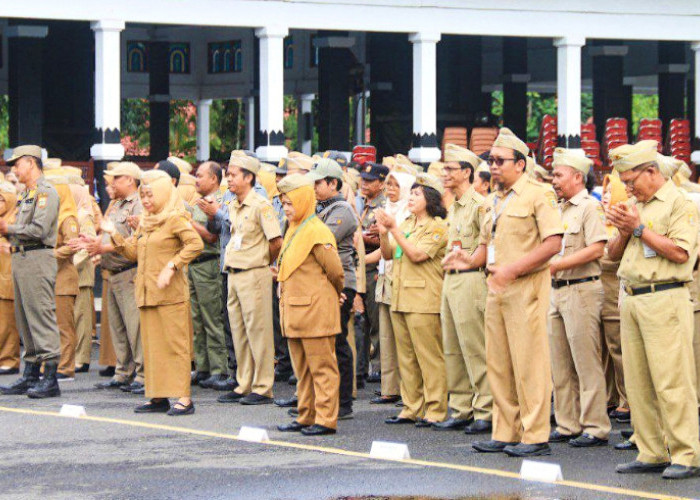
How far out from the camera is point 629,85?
3425cm

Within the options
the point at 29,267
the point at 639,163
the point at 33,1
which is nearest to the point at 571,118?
the point at 33,1

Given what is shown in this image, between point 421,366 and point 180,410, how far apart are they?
1879 millimetres

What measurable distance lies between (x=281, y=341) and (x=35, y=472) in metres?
5.02

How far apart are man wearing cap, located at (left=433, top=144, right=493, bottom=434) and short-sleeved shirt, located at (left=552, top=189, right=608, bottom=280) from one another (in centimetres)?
73

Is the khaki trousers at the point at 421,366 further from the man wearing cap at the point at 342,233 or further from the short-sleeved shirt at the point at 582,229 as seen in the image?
the short-sleeved shirt at the point at 582,229

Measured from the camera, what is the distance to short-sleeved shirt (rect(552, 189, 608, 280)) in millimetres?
9680

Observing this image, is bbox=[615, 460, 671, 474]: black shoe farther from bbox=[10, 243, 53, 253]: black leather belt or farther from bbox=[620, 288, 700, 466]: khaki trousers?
bbox=[10, 243, 53, 253]: black leather belt

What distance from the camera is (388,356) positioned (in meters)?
11.8

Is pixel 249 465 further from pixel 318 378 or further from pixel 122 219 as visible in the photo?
pixel 122 219

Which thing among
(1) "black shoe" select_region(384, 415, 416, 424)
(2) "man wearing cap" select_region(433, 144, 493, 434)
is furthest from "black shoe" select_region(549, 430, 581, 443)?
(1) "black shoe" select_region(384, 415, 416, 424)

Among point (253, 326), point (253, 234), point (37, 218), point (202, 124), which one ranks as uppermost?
point (202, 124)

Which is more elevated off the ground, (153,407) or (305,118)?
(305,118)

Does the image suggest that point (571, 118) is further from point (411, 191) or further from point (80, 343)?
point (411, 191)

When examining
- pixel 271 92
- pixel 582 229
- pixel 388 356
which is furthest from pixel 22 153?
pixel 271 92
